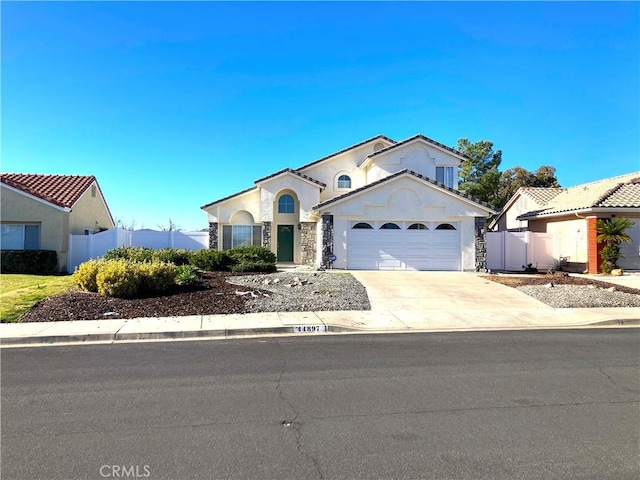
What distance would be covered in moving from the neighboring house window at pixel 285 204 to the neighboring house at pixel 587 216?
14.7 m

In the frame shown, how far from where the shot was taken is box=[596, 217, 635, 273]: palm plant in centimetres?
1958

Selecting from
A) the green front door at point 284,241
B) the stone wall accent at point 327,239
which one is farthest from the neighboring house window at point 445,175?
the green front door at point 284,241

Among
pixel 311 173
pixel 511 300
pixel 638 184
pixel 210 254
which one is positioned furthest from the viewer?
pixel 311 173

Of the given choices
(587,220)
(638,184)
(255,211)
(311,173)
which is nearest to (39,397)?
(255,211)

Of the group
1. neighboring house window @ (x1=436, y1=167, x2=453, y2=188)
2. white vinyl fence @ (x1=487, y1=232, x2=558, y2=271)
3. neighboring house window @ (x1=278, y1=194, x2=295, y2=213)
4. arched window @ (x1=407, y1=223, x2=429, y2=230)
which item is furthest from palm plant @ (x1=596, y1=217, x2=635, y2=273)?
neighboring house window @ (x1=278, y1=194, x2=295, y2=213)

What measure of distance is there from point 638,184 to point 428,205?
12.9 meters

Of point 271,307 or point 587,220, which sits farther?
point 587,220

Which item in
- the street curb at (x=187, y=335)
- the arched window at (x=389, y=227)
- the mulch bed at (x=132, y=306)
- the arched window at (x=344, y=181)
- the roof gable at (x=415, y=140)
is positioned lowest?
the street curb at (x=187, y=335)

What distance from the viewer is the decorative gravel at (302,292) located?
36.9 ft

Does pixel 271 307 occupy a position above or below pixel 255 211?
below

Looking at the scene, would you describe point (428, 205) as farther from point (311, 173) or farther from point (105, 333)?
point (105, 333)

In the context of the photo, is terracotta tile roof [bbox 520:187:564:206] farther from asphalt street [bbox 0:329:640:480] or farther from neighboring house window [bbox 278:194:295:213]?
asphalt street [bbox 0:329:640:480]

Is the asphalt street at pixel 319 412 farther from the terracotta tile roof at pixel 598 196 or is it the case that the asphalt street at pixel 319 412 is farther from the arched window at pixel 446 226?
the terracotta tile roof at pixel 598 196

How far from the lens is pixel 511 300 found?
13.1 metres
